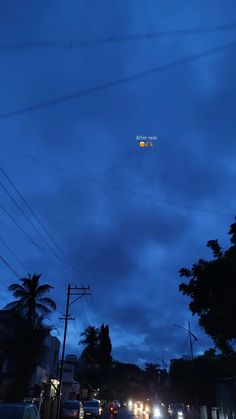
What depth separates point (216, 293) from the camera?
17.7 m

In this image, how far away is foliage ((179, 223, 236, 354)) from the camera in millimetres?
17266

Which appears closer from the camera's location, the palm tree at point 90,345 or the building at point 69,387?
the building at point 69,387

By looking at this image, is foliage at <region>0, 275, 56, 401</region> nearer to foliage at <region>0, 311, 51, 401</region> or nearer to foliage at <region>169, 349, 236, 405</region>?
foliage at <region>0, 311, 51, 401</region>

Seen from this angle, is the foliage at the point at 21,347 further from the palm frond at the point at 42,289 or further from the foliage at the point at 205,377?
the foliage at the point at 205,377

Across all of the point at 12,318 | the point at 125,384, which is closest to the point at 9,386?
the point at 12,318

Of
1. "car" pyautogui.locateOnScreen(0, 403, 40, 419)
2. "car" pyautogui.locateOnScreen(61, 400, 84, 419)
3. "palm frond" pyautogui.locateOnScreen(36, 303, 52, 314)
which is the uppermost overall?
"palm frond" pyautogui.locateOnScreen(36, 303, 52, 314)

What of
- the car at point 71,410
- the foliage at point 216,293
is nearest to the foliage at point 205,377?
the car at point 71,410

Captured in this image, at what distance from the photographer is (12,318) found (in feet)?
111

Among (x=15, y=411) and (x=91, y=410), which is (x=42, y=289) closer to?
(x=91, y=410)

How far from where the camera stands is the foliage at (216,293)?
17.3 m

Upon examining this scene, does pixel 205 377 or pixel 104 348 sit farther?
pixel 104 348

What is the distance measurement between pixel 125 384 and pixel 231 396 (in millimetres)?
124052

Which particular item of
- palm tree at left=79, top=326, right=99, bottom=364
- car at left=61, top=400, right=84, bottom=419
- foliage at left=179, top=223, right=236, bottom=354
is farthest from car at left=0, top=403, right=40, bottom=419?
palm tree at left=79, top=326, right=99, bottom=364

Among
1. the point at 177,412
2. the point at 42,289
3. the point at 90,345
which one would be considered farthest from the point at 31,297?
the point at 90,345
